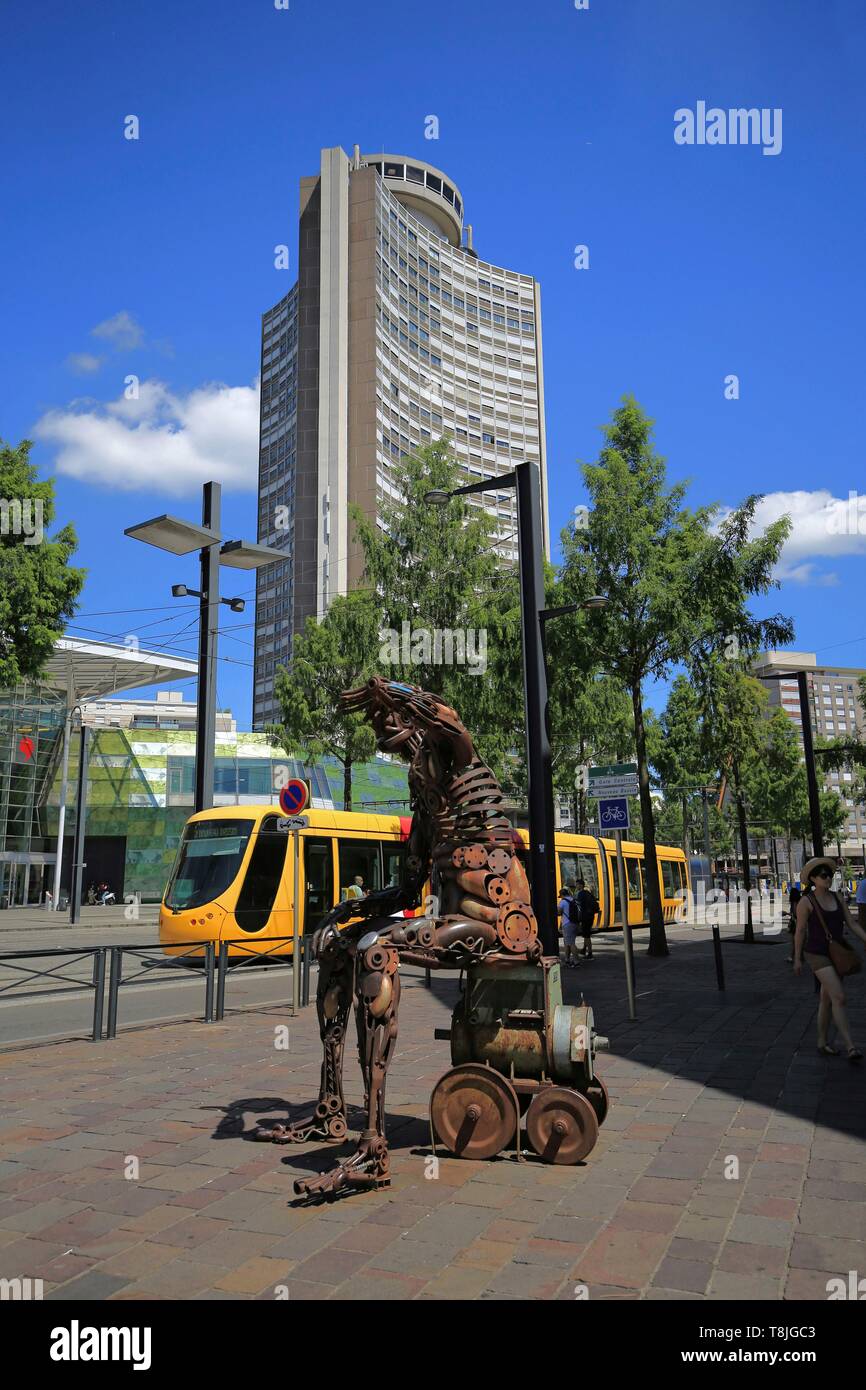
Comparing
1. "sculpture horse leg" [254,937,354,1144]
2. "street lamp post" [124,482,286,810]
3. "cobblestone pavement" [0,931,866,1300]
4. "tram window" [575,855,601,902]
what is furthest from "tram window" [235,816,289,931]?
"sculpture horse leg" [254,937,354,1144]

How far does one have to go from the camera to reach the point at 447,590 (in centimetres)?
2220

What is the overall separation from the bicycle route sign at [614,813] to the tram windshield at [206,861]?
8212mm

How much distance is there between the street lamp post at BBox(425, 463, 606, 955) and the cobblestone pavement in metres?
3.97

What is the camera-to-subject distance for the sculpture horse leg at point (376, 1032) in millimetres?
4559

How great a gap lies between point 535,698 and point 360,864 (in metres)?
8.41

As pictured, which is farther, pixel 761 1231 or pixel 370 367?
pixel 370 367

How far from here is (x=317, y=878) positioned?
18312 mm

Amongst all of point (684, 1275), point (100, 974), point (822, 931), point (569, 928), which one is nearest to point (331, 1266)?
point (684, 1275)

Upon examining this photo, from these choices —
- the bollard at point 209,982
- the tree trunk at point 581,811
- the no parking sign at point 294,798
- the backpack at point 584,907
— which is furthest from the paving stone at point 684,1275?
the tree trunk at point 581,811

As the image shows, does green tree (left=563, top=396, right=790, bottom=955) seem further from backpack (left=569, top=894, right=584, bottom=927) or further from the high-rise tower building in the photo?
the high-rise tower building

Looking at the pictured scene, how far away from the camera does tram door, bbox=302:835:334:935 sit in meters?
18.0

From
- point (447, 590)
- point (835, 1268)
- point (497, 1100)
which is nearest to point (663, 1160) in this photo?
point (497, 1100)

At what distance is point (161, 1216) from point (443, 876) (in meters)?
2.07

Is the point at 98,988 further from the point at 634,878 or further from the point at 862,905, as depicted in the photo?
the point at 634,878
